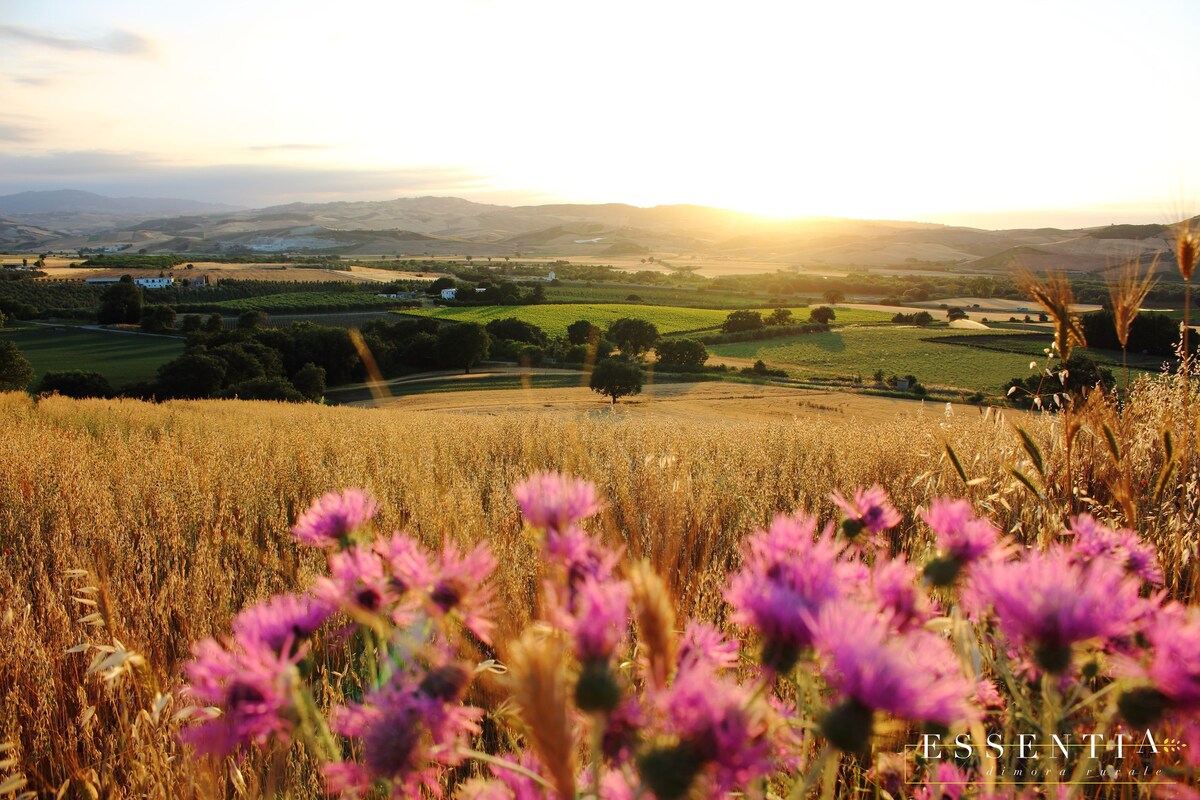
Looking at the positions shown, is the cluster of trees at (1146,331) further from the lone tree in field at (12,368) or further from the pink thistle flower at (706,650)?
the lone tree in field at (12,368)

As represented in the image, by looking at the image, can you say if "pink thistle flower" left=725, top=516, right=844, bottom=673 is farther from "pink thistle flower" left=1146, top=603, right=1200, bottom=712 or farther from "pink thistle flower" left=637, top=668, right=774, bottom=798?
"pink thistle flower" left=1146, top=603, right=1200, bottom=712

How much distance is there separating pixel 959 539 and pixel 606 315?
72.7 metres

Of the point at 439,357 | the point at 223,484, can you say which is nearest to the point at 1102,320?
the point at 439,357

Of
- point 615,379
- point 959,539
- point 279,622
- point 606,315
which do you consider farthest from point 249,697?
point 606,315

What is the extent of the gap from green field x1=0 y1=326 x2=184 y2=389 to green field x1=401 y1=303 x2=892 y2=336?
23.5 metres

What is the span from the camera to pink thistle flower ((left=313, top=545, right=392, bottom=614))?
3.01 feet

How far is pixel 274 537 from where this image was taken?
4.20m

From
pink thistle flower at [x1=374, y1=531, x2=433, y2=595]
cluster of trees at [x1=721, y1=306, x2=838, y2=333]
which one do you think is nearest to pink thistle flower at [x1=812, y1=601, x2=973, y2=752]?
pink thistle flower at [x1=374, y1=531, x2=433, y2=595]

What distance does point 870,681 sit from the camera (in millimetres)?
680

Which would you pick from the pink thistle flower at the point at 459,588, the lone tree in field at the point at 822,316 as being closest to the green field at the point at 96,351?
the pink thistle flower at the point at 459,588

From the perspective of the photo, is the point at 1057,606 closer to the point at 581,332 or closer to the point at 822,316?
the point at 581,332

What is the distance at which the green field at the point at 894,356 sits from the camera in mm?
47938

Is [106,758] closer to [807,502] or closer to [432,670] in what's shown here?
[432,670]

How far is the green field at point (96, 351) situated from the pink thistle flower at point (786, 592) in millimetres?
55877
